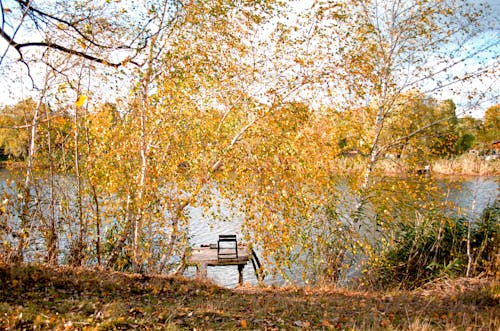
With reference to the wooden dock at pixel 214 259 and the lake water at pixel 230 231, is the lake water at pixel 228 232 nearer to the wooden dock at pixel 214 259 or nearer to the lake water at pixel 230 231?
the lake water at pixel 230 231

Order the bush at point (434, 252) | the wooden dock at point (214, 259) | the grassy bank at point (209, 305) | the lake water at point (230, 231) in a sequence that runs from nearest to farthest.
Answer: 1. the grassy bank at point (209, 305)
2. the bush at point (434, 252)
3. the wooden dock at point (214, 259)
4. the lake water at point (230, 231)

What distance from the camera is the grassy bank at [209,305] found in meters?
3.47

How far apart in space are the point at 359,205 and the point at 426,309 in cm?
264

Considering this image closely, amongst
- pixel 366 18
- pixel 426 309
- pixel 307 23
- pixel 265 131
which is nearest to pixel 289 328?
pixel 426 309

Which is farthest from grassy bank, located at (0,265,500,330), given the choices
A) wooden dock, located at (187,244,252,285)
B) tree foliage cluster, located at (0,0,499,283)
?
wooden dock, located at (187,244,252,285)

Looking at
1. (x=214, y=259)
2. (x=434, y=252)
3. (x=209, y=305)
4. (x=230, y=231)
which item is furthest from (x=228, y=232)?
(x=209, y=305)

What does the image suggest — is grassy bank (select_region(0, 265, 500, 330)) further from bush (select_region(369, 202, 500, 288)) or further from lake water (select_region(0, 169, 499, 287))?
lake water (select_region(0, 169, 499, 287))

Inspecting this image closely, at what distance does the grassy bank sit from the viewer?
3471 millimetres

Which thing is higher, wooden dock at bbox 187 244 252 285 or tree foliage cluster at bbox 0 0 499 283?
tree foliage cluster at bbox 0 0 499 283

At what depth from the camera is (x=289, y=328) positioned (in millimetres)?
3791

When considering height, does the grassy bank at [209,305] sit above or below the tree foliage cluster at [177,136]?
below

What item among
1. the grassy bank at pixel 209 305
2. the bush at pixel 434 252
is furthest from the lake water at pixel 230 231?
the grassy bank at pixel 209 305

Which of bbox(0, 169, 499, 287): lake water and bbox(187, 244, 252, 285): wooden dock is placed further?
bbox(0, 169, 499, 287): lake water

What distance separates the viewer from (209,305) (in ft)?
14.0
